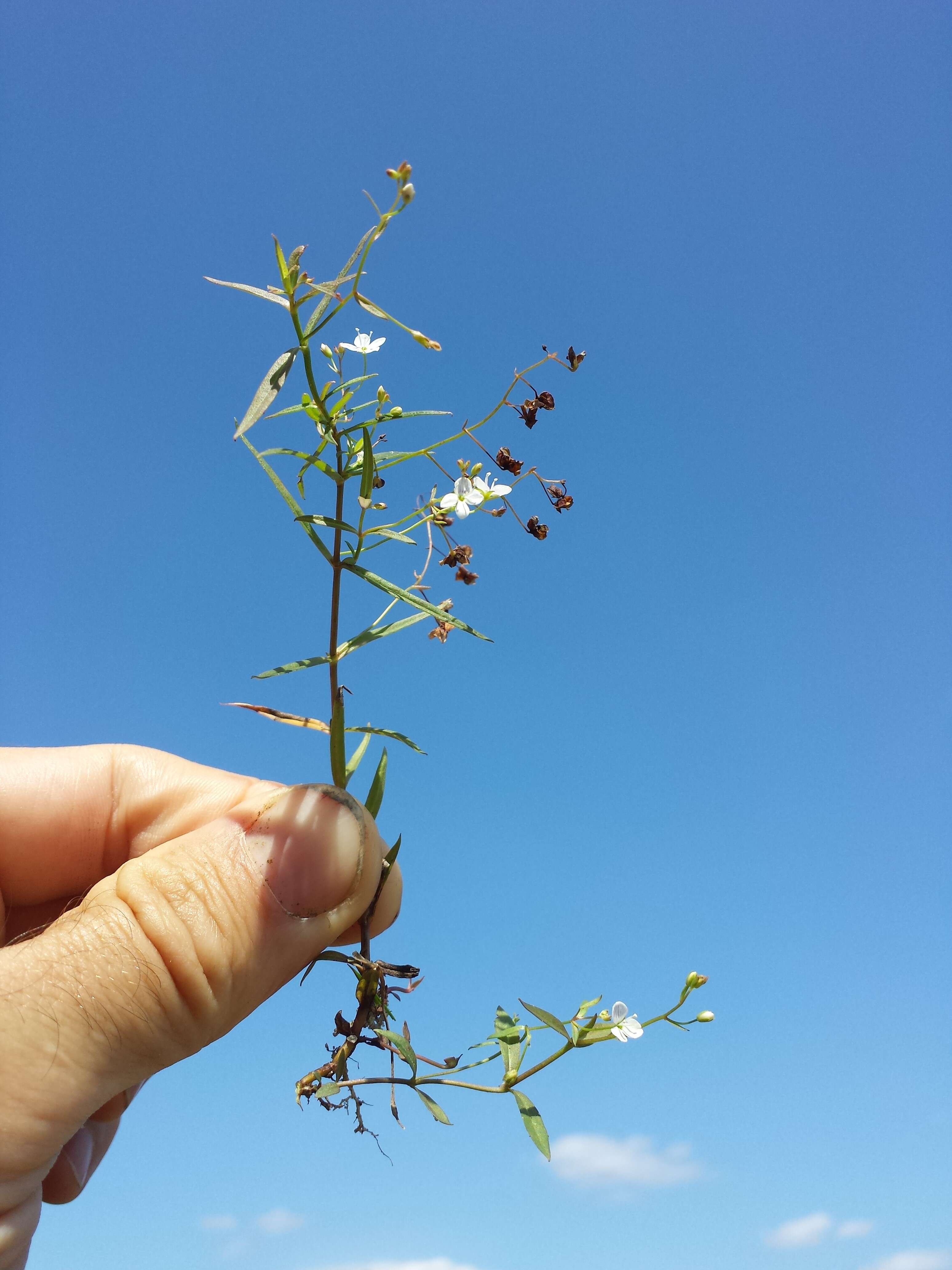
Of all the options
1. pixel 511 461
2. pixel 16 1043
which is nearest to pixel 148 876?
pixel 16 1043

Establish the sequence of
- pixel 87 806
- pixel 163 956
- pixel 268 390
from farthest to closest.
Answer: pixel 87 806, pixel 163 956, pixel 268 390

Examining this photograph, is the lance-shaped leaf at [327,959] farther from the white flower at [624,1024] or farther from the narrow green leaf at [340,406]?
the narrow green leaf at [340,406]

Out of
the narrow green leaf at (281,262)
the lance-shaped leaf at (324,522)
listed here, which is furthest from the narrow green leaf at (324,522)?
the narrow green leaf at (281,262)

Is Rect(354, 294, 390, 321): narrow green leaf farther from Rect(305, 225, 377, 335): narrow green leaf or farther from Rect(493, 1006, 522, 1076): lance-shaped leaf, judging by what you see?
Rect(493, 1006, 522, 1076): lance-shaped leaf

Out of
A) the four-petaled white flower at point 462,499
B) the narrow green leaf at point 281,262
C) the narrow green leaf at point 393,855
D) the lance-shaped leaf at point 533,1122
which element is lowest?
the lance-shaped leaf at point 533,1122

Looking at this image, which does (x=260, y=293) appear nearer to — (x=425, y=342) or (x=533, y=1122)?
(x=425, y=342)

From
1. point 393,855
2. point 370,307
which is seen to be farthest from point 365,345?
point 393,855

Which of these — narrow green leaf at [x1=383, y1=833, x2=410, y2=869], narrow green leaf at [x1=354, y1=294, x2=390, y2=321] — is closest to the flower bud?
narrow green leaf at [x1=354, y1=294, x2=390, y2=321]
